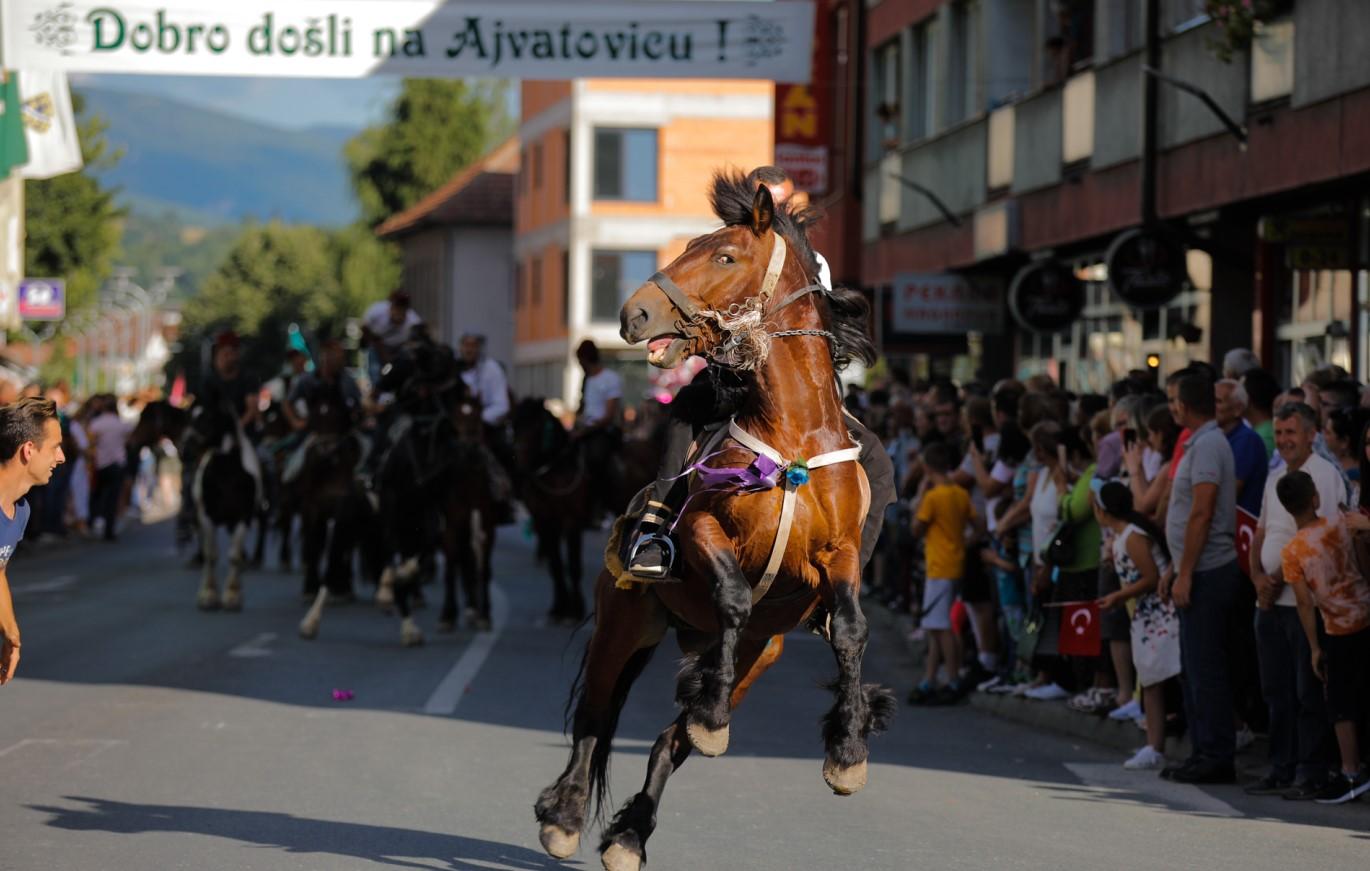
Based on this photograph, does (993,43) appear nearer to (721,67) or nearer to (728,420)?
(721,67)

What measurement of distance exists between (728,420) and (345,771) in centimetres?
418

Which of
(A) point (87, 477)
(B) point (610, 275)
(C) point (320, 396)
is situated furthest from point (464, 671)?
(B) point (610, 275)

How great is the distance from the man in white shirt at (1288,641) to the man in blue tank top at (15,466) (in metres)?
6.20

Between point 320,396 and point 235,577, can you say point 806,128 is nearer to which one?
point 320,396

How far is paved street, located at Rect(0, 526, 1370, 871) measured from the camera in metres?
9.49

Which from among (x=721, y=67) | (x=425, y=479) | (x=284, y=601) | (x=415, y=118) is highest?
(x=415, y=118)

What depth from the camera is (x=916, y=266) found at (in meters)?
34.5

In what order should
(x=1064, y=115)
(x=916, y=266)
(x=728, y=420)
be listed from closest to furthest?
(x=728, y=420), (x=1064, y=115), (x=916, y=266)

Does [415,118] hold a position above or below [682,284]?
above

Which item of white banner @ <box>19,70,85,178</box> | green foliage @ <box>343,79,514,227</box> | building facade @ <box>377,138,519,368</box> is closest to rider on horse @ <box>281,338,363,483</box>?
white banner @ <box>19,70,85,178</box>

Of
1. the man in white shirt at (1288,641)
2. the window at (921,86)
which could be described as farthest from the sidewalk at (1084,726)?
the window at (921,86)

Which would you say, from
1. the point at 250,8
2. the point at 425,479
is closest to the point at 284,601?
the point at 425,479

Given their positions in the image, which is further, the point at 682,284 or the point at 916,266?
the point at 916,266

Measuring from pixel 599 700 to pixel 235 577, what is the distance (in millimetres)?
13067
